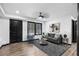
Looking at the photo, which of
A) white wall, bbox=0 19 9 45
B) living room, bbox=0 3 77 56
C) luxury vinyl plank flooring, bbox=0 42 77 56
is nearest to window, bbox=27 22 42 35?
living room, bbox=0 3 77 56

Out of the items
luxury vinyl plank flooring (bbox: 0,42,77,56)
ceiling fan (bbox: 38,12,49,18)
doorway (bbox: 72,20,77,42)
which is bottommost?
luxury vinyl plank flooring (bbox: 0,42,77,56)

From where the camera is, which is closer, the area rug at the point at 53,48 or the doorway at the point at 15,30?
the area rug at the point at 53,48

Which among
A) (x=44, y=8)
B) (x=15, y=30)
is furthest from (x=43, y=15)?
(x=15, y=30)

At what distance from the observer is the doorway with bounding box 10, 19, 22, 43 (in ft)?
5.73

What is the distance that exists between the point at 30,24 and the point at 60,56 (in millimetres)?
968

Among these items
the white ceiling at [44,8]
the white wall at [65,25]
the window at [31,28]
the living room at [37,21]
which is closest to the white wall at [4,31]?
the living room at [37,21]

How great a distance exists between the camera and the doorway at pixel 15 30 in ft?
5.73

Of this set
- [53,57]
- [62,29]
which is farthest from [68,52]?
[62,29]

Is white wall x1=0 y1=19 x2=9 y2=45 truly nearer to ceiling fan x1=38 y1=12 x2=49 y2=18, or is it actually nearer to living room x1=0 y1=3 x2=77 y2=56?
living room x1=0 y1=3 x2=77 y2=56

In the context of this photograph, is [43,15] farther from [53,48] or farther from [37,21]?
[53,48]

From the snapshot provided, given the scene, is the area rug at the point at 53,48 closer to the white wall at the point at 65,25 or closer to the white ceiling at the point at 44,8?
the white wall at the point at 65,25

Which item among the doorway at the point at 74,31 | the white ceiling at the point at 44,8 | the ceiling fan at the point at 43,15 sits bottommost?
the doorway at the point at 74,31

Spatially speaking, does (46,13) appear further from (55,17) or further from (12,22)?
(12,22)

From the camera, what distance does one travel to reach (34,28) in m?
1.83
